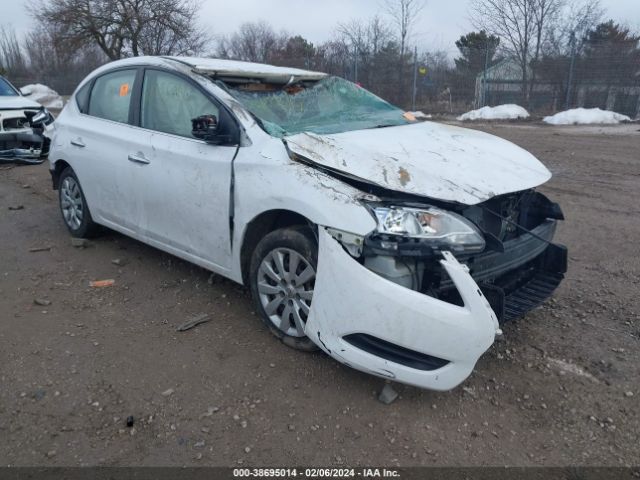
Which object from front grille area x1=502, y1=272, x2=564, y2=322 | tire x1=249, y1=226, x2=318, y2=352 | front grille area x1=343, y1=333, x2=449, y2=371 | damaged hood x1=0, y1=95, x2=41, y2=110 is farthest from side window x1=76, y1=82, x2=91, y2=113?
damaged hood x1=0, y1=95, x2=41, y2=110

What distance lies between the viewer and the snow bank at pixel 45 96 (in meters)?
28.2

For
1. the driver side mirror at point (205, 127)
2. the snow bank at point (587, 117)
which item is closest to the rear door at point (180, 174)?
the driver side mirror at point (205, 127)

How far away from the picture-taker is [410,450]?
2.51 m

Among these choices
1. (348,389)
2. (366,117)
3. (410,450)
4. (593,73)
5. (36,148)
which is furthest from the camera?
(593,73)

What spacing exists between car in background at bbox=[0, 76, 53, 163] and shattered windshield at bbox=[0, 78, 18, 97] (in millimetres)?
105

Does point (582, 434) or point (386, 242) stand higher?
point (386, 242)

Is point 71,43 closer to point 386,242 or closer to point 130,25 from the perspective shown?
point 130,25

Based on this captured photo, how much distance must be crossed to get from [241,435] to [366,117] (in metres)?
2.50

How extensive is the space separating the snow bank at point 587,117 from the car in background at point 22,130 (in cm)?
1435

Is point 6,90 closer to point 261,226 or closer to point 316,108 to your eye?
point 316,108

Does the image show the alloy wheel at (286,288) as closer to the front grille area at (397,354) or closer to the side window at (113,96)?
the front grille area at (397,354)

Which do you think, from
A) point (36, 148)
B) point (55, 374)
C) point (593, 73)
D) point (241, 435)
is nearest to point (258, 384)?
point (241, 435)

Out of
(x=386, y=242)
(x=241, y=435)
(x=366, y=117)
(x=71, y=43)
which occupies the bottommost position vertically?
(x=241, y=435)

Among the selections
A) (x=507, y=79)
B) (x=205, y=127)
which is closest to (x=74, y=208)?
(x=205, y=127)
